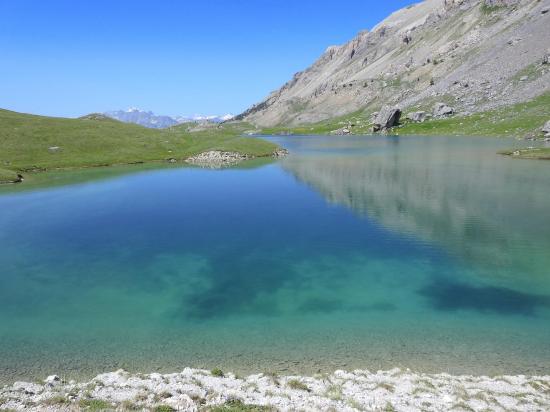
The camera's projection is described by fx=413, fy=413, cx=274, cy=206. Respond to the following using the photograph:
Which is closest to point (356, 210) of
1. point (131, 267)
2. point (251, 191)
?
point (251, 191)

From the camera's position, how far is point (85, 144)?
121000 mm

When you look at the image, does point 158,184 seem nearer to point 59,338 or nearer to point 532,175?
point 59,338

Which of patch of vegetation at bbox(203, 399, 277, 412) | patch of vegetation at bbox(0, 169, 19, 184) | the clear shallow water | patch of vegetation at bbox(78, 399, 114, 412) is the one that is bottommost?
the clear shallow water

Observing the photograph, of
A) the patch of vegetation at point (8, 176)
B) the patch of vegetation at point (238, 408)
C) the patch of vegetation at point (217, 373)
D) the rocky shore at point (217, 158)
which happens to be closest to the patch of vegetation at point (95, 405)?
the patch of vegetation at point (238, 408)

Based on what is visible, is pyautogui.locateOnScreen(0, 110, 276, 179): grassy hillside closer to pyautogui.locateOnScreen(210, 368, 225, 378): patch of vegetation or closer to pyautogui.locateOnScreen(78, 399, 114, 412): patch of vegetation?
pyautogui.locateOnScreen(210, 368, 225, 378): patch of vegetation

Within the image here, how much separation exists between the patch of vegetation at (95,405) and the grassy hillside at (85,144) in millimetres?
87425

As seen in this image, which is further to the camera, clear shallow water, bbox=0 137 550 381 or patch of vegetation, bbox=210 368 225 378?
clear shallow water, bbox=0 137 550 381

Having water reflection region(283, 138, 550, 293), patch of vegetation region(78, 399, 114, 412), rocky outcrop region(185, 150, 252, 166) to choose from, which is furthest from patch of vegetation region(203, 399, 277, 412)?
rocky outcrop region(185, 150, 252, 166)

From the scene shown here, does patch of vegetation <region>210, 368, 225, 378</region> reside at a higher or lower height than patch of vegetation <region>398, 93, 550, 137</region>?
lower

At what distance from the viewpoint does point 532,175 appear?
245 ft

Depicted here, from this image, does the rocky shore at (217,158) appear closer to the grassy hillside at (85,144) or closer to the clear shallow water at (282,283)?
the grassy hillside at (85,144)

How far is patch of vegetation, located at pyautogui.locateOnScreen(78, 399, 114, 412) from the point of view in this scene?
1549 centimetres

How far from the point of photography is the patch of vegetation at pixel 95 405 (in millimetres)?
15492

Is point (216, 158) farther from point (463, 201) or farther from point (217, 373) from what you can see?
point (217, 373)
